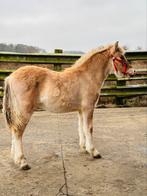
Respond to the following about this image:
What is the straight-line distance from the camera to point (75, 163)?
14.3 feet

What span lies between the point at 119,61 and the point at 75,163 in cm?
150

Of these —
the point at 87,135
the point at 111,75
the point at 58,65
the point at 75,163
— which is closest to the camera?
the point at 75,163

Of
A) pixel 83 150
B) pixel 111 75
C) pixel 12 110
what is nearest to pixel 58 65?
pixel 111 75

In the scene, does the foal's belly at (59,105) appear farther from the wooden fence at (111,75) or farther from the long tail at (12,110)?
the wooden fence at (111,75)

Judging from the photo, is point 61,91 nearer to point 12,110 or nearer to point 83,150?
point 12,110

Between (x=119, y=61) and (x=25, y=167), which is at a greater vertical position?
(x=119, y=61)

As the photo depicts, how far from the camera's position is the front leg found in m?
4.56

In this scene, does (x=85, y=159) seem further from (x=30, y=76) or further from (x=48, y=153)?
(x=30, y=76)

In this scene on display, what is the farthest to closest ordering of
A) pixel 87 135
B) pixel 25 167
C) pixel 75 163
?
pixel 87 135 < pixel 75 163 < pixel 25 167

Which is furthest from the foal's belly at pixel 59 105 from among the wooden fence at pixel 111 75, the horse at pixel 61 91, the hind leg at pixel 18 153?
the wooden fence at pixel 111 75

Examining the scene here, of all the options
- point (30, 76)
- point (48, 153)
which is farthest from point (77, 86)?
point (48, 153)

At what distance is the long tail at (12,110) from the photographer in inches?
164

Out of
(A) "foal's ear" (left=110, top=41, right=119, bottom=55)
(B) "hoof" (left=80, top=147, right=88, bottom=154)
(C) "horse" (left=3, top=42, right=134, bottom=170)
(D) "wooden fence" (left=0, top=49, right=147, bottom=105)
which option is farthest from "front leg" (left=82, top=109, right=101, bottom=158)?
(D) "wooden fence" (left=0, top=49, right=147, bottom=105)

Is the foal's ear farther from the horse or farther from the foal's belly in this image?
the foal's belly
